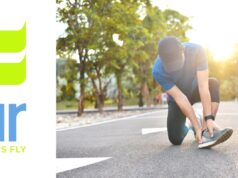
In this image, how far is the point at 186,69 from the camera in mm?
7047

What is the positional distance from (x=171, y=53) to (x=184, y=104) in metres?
0.76

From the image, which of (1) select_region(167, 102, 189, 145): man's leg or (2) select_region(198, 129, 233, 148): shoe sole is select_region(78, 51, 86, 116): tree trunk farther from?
(2) select_region(198, 129, 233, 148): shoe sole

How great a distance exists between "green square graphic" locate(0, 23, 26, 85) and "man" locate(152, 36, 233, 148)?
2653mm

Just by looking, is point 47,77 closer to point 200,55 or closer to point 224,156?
point 224,156

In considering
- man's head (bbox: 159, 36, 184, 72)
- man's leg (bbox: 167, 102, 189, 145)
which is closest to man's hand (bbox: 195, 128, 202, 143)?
man's leg (bbox: 167, 102, 189, 145)

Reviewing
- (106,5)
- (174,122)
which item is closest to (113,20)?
(106,5)

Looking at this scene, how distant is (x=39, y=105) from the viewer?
375 cm

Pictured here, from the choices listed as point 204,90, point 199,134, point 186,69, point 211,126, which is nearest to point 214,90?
point 204,90

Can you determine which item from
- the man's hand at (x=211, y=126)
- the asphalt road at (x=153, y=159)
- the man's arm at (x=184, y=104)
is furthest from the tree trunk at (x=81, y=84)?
the man's hand at (x=211, y=126)

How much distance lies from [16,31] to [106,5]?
65.7ft

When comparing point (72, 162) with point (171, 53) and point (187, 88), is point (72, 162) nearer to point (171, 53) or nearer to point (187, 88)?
point (171, 53)

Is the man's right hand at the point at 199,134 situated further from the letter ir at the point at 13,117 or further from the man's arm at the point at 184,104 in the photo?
the letter ir at the point at 13,117

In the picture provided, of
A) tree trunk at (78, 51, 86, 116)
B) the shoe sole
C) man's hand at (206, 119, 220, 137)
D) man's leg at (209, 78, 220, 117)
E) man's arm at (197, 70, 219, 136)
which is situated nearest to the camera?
the shoe sole

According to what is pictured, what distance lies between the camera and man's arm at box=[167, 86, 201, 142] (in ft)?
22.6
